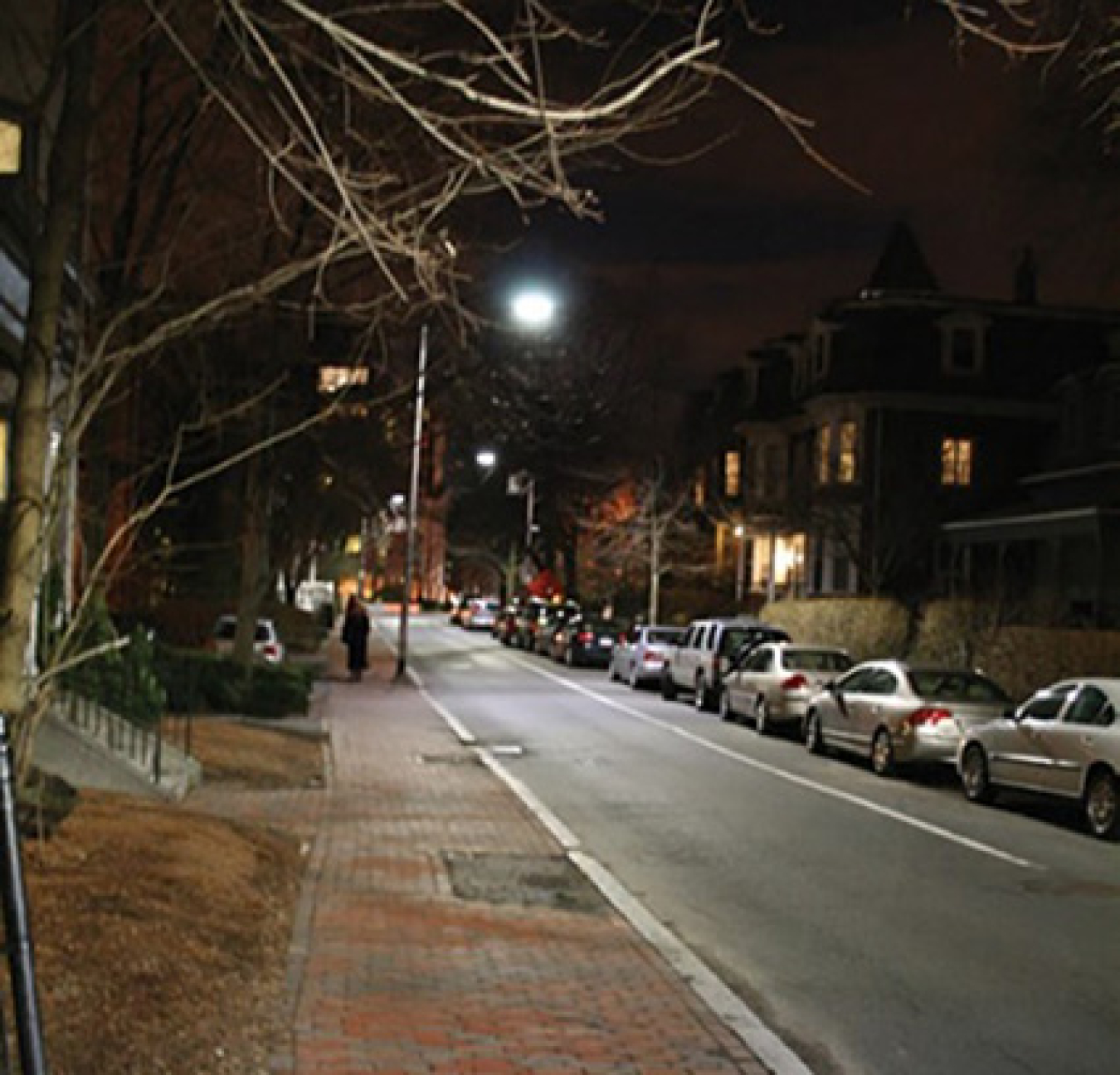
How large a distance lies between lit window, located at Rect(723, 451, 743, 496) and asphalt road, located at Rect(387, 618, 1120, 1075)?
3854cm

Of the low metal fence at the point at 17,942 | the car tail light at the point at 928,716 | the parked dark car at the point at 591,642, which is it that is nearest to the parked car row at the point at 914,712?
the car tail light at the point at 928,716

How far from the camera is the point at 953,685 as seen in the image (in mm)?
19203

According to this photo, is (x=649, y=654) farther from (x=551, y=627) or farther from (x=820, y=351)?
(x=820, y=351)

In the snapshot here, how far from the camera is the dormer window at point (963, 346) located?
47.3 metres

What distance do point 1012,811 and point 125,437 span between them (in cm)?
1548

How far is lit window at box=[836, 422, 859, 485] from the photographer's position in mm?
46281

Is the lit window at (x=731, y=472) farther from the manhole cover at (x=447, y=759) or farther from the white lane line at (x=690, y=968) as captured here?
the white lane line at (x=690, y=968)

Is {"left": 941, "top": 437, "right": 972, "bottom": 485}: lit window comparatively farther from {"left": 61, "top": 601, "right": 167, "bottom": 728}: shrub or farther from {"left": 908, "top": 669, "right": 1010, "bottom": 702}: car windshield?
{"left": 61, "top": 601, "right": 167, "bottom": 728}: shrub

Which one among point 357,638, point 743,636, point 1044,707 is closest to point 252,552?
point 743,636

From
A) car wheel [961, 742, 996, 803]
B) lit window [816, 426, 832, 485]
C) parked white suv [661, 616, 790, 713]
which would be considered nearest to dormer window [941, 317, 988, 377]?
lit window [816, 426, 832, 485]

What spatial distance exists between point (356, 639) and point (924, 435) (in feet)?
64.4

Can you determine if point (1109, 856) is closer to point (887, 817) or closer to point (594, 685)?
point (887, 817)

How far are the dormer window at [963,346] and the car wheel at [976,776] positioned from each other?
31.9 m

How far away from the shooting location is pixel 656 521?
50.4m
